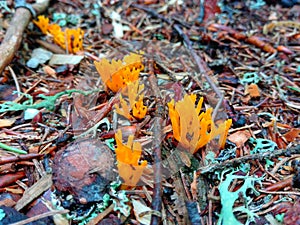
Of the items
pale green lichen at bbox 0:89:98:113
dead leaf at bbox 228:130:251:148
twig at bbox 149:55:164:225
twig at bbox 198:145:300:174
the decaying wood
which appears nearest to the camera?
twig at bbox 149:55:164:225

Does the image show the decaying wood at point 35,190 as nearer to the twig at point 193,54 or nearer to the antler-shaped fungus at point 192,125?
the antler-shaped fungus at point 192,125

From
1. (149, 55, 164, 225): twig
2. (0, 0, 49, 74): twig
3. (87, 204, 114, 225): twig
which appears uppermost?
(0, 0, 49, 74): twig

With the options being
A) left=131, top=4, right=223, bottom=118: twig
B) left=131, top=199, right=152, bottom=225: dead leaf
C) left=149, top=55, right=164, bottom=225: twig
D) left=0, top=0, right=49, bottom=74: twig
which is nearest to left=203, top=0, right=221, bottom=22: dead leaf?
left=131, top=4, right=223, bottom=118: twig

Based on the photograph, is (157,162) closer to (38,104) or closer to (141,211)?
(141,211)

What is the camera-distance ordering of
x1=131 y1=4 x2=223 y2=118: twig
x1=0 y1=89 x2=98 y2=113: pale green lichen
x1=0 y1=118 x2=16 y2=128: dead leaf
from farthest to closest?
x1=131 y1=4 x2=223 y2=118: twig < x1=0 y1=89 x2=98 y2=113: pale green lichen < x1=0 y1=118 x2=16 y2=128: dead leaf

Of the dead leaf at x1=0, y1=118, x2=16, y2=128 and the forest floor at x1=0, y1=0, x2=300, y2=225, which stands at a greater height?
the dead leaf at x1=0, y1=118, x2=16, y2=128

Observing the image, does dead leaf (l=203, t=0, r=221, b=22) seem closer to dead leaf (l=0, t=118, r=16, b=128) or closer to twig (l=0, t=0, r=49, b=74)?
twig (l=0, t=0, r=49, b=74)

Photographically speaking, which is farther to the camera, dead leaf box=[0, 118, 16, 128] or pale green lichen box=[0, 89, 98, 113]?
pale green lichen box=[0, 89, 98, 113]
